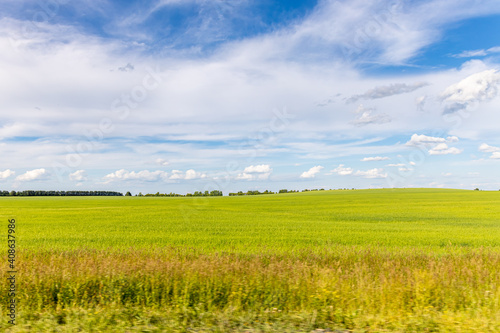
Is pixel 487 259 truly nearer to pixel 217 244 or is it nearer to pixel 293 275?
pixel 293 275

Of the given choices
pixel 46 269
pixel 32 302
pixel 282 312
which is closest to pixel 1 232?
pixel 46 269

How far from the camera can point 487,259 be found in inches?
→ 441

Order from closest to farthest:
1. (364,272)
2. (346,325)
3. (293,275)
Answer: (346,325), (293,275), (364,272)

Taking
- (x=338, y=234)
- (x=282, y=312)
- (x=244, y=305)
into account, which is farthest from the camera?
(x=338, y=234)

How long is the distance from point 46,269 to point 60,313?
2.64 m

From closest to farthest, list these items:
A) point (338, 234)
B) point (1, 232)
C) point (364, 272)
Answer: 1. point (364, 272)
2. point (338, 234)
3. point (1, 232)

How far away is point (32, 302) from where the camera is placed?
723 centimetres

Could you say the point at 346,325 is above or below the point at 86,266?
below

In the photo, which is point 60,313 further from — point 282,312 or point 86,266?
point 282,312

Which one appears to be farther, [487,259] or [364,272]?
[487,259]

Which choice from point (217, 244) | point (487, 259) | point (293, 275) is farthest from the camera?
point (217, 244)

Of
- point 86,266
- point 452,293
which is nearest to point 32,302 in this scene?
point 86,266

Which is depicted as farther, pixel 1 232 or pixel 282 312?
pixel 1 232

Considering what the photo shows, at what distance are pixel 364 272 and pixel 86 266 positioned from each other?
7.48m
